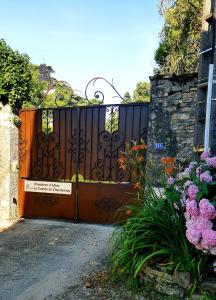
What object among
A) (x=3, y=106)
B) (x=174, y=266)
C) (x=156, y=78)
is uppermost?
(x=156, y=78)

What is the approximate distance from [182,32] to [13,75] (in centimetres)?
538

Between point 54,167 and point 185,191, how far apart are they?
3.35 meters

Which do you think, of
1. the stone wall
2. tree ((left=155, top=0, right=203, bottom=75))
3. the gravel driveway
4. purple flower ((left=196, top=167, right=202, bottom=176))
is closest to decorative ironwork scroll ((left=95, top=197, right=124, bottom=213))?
the gravel driveway

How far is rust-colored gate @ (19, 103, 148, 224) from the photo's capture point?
16.8 ft

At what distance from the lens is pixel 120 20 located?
6406 millimetres

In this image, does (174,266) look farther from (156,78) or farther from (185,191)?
(156,78)

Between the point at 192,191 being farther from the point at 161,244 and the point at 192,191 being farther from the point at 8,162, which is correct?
the point at 8,162

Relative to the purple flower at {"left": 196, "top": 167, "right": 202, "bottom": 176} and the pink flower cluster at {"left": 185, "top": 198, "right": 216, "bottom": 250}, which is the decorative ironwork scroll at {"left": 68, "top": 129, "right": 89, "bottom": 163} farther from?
the pink flower cluster at {"left": 185, "top": 198, "right": 216, "bottom": 250}

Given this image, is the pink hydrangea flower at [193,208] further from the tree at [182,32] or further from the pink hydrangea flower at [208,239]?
the tree at [182,32]

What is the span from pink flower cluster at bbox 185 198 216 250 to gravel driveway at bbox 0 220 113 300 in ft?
4.22

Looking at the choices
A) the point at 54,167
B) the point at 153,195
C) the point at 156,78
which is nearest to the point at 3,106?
the point at 54,167

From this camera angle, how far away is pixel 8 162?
5637 mm

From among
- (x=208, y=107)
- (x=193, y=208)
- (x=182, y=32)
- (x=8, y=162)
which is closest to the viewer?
(x=193, y=208)

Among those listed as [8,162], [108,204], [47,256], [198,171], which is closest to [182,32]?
[108,204]
